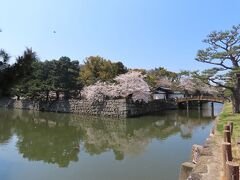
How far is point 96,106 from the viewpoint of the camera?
27203mm

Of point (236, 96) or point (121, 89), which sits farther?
point (121, 89)

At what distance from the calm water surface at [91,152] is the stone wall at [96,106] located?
5.41 m

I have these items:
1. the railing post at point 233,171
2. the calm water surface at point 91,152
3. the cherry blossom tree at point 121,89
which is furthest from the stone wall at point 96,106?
the railing post at point 233,171

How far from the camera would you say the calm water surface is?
9.01m

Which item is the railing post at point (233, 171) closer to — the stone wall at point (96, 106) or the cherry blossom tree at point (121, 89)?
the stone wall at point (96, 106)

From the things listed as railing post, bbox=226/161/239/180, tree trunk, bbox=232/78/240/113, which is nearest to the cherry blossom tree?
tree trunk, bbox=232/78/240/113

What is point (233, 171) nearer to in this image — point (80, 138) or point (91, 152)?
point (91, 152)

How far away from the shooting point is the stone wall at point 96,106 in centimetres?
2542

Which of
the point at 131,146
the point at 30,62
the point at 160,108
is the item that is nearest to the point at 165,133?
the point at 131,146

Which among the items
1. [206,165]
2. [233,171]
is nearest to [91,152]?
[206,165]

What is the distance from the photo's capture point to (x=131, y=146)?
1388 cm

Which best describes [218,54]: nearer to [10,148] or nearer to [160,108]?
[10,148]

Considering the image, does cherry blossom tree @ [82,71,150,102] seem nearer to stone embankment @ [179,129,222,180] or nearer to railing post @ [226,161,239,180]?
stone embankment @ [179,129,222,180]

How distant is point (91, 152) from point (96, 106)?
49.2 feet
